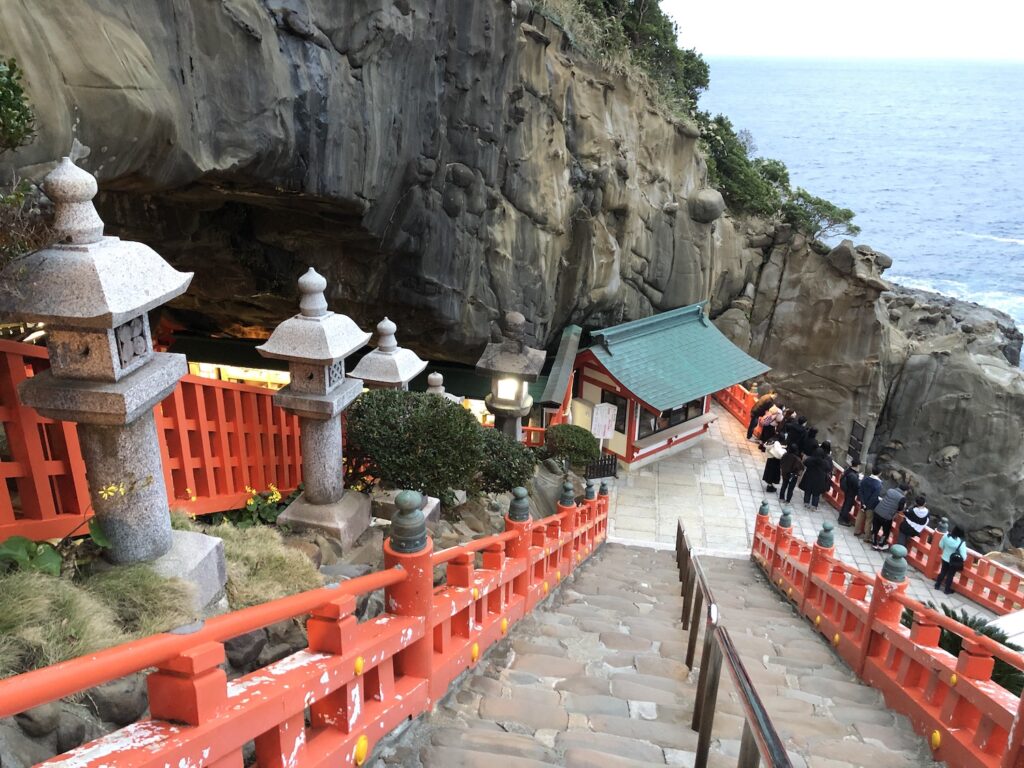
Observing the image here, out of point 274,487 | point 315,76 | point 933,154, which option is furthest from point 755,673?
point 933,154

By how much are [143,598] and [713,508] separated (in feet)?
42.3

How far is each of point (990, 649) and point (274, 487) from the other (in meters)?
6.04

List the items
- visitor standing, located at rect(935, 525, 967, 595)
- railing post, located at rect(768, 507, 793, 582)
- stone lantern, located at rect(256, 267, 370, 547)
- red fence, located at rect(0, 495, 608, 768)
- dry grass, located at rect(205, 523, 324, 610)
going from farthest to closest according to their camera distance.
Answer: visitor standing, located at rect(935, 525, 967, 595)
railing post, located at rect(768, 507, 793, 582)
stone lantern, located at rect(256, 267, 370, 547)
dry grass, located at rect(205, 523, 324, 610)
red fence, located at rect(0, 495, 608, 768)

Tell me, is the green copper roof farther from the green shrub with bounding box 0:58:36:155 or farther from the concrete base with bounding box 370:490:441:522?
the green shrub with bounding box 0:58:36:155

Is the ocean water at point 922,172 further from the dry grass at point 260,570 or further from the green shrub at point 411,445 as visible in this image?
the dry grass at point 260,570

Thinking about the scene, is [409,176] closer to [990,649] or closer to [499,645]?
[499,645]

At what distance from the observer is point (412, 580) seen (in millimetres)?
3678

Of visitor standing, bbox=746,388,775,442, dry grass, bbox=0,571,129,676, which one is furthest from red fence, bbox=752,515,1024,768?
visitor standing, bbox=746,388,775,442

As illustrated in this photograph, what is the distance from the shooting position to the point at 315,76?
887 cm

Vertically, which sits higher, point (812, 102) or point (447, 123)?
point (812, 102)

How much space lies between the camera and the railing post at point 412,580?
3629 mm

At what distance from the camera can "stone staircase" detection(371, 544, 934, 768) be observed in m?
3.65

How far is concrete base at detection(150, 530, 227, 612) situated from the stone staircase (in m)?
1.66

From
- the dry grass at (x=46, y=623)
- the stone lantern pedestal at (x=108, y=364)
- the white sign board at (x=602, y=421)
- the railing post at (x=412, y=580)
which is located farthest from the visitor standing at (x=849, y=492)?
the dry grass at (x=46, y=623)
